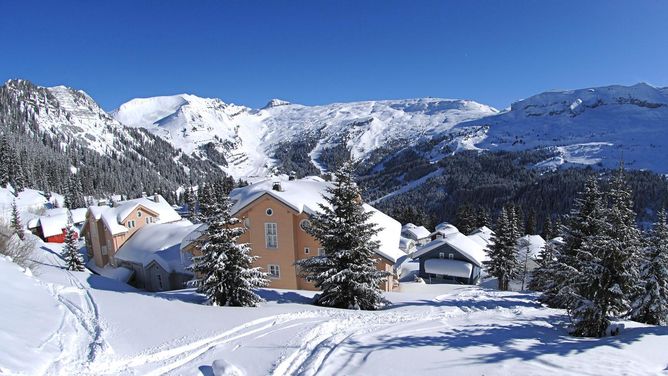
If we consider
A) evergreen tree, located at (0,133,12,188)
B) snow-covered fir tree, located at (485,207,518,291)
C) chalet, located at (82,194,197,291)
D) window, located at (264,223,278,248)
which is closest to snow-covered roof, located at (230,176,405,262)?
window, located at (264,223,278,248)

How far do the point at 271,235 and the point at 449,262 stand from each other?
83.5ft

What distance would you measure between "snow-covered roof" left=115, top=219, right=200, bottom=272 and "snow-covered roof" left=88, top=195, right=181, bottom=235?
2.17 metres

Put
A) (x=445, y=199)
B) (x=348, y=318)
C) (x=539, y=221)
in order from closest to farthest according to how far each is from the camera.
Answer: (x=348, y=318) → (x=539, y=221) → (x=445, y=199)

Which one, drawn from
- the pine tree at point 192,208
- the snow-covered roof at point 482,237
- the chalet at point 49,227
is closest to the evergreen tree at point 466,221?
the snow-covered roof at point 482,237

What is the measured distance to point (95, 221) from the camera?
143 feet

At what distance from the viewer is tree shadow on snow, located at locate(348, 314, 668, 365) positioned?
1082cm

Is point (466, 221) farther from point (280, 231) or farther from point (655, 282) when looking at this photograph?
point (280, 231)

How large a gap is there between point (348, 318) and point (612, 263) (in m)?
10.4

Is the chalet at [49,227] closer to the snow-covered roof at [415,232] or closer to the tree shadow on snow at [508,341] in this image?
the snow-covered roof at [415,232]

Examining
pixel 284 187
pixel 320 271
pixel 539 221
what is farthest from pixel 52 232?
pixel 539 221

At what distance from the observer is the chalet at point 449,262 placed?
43.6m

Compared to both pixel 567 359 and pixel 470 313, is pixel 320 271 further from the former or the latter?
pixel 567 359

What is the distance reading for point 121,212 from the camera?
4269 centimetres

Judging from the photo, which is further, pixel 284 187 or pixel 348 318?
pixel 284 187
